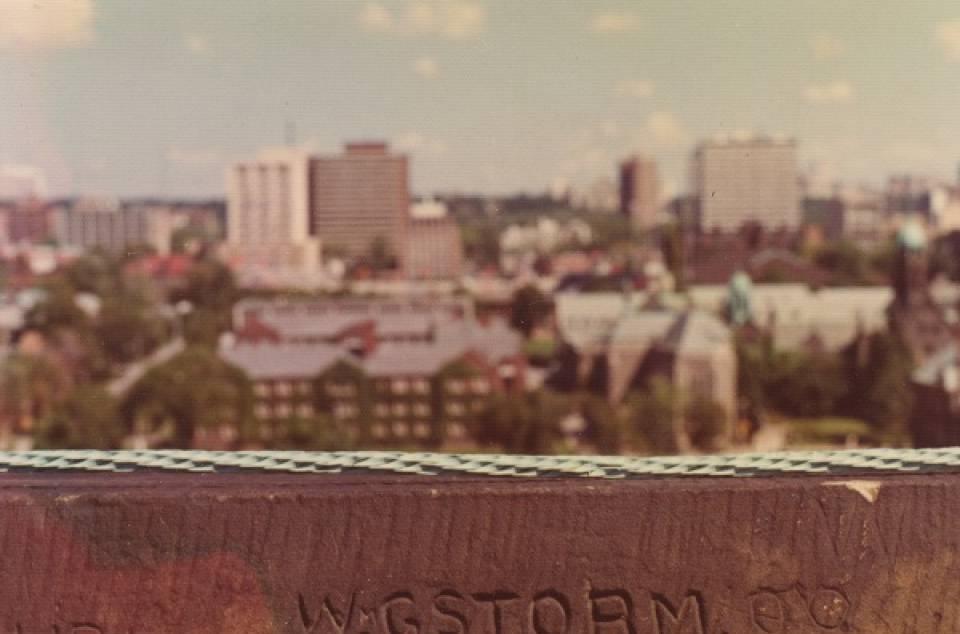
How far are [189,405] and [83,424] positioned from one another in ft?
8.79

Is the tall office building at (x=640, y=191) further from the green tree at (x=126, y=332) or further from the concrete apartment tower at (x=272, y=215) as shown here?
the green tree at (x=126, y=332)

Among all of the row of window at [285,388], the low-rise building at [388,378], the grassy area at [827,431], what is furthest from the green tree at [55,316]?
the grassy area at [827,431]

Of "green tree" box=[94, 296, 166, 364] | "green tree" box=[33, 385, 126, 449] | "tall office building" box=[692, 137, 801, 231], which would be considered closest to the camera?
"green tree" box=[33, 385, 126, 449]

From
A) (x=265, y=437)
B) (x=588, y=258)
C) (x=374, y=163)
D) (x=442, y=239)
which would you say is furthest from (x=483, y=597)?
(x=588, y=258)

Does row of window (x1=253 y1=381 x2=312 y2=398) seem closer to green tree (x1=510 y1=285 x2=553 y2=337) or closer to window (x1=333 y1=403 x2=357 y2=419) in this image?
window (x1=333 y1=403 x2=357 y2=419)

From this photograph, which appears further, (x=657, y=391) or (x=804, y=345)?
(x=804, y=345)

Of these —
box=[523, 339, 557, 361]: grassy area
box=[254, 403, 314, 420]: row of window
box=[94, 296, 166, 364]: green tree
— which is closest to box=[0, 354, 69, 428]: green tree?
box=[254, 403, 314, 420]: row of window

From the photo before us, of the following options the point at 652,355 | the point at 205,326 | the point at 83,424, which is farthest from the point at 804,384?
the point at 205,326

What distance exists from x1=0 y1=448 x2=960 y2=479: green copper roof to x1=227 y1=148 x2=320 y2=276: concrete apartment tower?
169 ft

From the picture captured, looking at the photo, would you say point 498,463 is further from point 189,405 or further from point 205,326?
point 205,326

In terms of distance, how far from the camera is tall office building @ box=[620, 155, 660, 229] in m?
78.9

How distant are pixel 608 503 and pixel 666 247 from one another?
59.8m

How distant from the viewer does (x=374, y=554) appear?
6.27 feet

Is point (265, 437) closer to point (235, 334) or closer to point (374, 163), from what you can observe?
point (235, 334)
